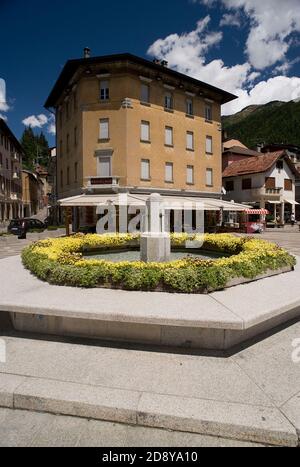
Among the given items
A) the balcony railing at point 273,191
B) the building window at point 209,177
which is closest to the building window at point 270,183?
the balcony railing at point 273,191

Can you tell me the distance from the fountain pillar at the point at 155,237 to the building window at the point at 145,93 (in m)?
19.6

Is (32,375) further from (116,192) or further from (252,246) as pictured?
(116,192)

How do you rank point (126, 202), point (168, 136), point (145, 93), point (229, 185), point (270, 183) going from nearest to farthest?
point (126, 202) → point (145, 93) → point (168, 136) → point (270, 183) → point (229, 185)

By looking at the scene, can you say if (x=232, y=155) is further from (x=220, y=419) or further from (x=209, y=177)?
(x=220, y=419)

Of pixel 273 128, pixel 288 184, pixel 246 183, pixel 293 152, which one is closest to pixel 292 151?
pixel 293 152

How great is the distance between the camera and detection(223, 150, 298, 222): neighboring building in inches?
1542

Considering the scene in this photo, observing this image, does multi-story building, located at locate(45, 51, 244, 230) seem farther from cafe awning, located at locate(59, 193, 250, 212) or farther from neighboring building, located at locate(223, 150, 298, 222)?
neighboring building, located at locate(223, 150, 298, 222)

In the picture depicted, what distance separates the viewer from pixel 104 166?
25469mm

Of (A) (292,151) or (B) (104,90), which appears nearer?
(B) (104,90)

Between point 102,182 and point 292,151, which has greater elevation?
point 292,151

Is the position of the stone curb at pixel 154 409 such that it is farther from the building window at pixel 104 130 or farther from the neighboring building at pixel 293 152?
the neighboring building at pixel 293 152

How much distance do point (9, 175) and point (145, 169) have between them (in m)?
27.8

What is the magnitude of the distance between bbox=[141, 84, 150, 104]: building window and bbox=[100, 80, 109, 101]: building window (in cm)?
310

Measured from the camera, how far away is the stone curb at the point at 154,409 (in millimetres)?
3041
